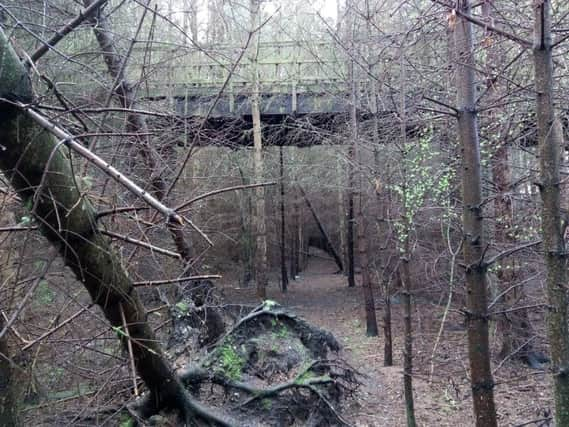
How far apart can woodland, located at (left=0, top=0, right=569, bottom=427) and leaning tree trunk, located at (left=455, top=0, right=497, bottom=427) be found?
0.6 inches

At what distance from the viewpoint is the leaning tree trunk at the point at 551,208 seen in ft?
8.43

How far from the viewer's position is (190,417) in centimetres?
498

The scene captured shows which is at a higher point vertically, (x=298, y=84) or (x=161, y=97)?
(x=298, y=84)

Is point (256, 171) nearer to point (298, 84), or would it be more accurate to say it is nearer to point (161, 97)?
point (298, 84)

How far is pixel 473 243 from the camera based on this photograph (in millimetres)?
3766

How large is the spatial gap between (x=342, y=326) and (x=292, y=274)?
41.2 ft

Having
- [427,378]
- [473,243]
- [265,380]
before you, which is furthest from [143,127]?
[427,378]

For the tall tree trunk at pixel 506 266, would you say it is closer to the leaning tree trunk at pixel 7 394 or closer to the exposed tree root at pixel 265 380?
the exposed tree root at pixel 265 380

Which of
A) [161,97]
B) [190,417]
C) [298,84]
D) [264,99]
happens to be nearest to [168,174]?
[161,97]

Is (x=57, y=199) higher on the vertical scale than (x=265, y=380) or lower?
higher

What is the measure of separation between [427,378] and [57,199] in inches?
294

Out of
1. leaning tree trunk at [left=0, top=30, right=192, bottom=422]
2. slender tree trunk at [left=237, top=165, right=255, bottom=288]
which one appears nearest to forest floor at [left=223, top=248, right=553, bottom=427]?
leaning tree trunk at [left=0, top=30, right=192, bottom=422]

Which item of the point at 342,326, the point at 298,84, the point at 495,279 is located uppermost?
the point at 298,84

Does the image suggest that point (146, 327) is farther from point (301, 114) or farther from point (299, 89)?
point (301, 114)
